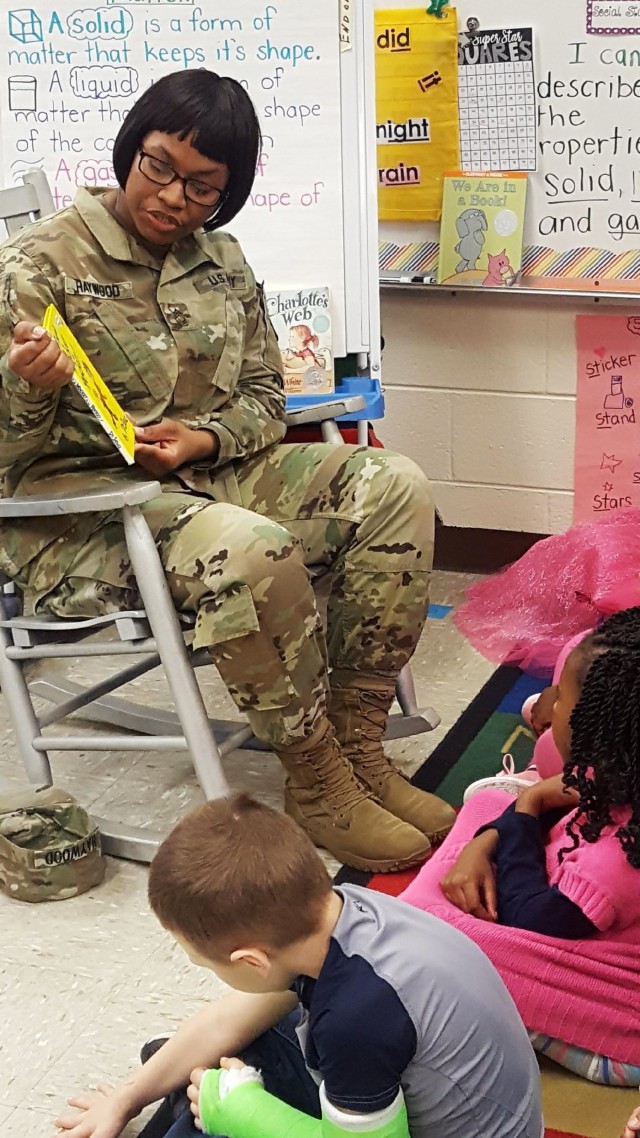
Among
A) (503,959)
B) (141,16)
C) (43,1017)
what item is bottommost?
(43,1017)

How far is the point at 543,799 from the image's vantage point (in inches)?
66.5

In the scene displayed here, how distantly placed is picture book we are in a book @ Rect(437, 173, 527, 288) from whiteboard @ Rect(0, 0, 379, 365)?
466mm

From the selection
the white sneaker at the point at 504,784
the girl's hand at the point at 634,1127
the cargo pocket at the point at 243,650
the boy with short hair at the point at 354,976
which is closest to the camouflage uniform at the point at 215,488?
the cargo pocket at the point at 243,650

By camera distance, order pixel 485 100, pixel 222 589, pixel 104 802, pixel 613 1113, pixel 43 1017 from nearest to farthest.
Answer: pixel 613 1113, pixel 43 1017, pixel 222 589, pixel 104 802, pixel 485 100

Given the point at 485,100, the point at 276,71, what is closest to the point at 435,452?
the point at 485,100

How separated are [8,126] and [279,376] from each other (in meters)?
0.78

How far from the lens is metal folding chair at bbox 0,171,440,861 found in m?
1.83

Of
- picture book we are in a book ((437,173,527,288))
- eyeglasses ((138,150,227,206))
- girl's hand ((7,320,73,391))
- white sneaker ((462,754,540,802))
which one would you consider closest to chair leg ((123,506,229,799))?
→ girl's hand ((7,320,73,391))

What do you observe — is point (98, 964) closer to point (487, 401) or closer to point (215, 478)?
point (215, 478)

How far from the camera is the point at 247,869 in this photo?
1.13 m

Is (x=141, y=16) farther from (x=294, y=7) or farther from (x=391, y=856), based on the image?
(x=391, y=856)

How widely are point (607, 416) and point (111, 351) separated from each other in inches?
51.8

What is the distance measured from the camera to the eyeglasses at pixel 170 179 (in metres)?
1.88

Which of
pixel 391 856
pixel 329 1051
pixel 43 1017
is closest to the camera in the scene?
pixel 329 1051
